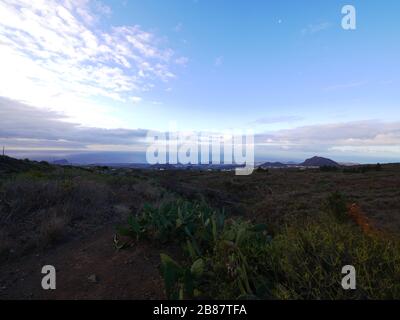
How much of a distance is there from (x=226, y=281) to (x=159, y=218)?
2.40 meters

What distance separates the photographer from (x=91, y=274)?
15.6 ft

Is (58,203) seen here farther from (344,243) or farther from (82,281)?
(344,243)

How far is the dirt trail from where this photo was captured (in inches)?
164

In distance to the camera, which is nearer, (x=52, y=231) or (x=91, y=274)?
(x=91, y=274)

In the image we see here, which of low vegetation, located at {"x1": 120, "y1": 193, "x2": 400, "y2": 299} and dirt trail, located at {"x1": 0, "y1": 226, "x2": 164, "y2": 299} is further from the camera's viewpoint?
dirt trail, located at {"x1": 0, "y1": 226, "x2": 164, "y2": 299}

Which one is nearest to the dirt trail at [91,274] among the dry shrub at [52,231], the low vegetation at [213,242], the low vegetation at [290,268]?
the low vegetation at [213,242]

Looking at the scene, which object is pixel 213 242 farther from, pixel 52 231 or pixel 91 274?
pixel 52 231

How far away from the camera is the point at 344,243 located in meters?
3.61

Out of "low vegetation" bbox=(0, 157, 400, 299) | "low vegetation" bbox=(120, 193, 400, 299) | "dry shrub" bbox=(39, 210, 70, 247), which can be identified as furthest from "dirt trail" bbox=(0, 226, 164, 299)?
"low vegetation" bbox=(120, 193, 400, 299)

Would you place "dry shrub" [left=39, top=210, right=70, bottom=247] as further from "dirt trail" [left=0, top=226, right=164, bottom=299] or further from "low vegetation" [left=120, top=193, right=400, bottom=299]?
"low vegetation" [left=120, top=193, right=400, bottom=299]

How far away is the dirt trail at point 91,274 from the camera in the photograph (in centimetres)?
416

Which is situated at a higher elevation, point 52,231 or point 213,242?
point 213,242

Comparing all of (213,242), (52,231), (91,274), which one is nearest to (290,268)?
(213,242)
